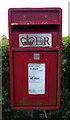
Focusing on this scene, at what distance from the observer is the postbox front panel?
234 cm

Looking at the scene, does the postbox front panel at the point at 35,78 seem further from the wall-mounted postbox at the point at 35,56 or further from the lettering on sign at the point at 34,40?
the lettering on sign at the point at 34,40

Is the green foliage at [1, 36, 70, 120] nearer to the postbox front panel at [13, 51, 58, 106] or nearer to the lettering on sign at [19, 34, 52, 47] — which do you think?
the postbox front panel at [13, 51, 58, 106]

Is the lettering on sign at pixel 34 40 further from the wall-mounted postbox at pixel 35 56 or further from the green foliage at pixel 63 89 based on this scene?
the green foliage at pixel 63 89

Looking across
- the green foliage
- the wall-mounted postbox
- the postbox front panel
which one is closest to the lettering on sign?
the wall-mounted postbox

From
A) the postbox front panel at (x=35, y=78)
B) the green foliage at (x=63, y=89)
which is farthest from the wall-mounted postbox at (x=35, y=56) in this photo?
the green foliage at (x=63, y=89)

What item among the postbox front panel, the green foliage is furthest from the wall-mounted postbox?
the green foliage

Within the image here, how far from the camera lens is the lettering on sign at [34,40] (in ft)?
7.50

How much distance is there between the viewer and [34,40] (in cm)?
230

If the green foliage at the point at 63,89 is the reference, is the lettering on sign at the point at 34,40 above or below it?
above

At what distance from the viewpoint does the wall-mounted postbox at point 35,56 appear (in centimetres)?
228

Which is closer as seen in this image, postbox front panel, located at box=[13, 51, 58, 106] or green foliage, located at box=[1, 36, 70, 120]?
postbox front panel, located at box=[13, 51, 58, 106]

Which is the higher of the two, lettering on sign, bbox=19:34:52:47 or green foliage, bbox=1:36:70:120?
lettering on sign, bbox=19:34:52:47

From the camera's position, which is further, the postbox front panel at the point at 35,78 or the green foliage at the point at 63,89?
the green foliage at the point at 63,89

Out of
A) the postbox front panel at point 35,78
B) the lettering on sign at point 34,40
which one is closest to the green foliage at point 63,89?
the postbox front panel at point 35,78
